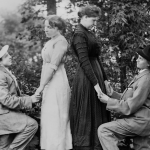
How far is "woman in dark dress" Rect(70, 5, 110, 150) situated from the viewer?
A: 14.3 ft

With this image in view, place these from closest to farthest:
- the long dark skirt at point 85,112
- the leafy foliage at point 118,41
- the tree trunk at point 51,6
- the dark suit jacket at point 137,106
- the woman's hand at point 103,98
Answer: the dark suit jacket at point 137,106 → the woman's hand at point 103,98 → the long dark skirt at point 85,112 → the leafy foliage at point 118,41 → the tree trunk at point 51,6

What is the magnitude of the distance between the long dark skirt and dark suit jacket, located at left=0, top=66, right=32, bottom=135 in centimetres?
63

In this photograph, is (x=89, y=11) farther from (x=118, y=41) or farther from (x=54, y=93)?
(x=118, y=41)

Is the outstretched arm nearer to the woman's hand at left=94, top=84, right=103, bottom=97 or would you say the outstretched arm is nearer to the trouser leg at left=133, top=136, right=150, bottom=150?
the woman's hand at left=94, top=84, right=103, bottom=97

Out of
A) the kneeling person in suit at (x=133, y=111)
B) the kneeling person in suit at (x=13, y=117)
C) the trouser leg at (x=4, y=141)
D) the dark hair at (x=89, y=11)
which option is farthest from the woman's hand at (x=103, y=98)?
the trouser leg at (x=4, y=141)

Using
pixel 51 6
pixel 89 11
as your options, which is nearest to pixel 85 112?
pixel 89 11

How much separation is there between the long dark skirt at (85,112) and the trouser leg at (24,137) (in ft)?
1.77

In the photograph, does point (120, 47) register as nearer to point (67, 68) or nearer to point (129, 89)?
point (67, 68)

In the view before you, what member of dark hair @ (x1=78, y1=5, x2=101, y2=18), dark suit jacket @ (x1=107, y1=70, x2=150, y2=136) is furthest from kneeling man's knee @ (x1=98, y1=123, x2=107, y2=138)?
dark hair @ (x1=78, y1=5, x2=101, y2=18)

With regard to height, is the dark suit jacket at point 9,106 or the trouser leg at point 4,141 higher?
the dark suit jacket at point 9,106

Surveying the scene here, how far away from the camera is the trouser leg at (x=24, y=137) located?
4.38 metres

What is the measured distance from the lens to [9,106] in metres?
4.34

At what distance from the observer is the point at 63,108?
4.61 m

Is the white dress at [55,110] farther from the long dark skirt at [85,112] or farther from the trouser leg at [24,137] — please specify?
the trouser leg at [24,137]
